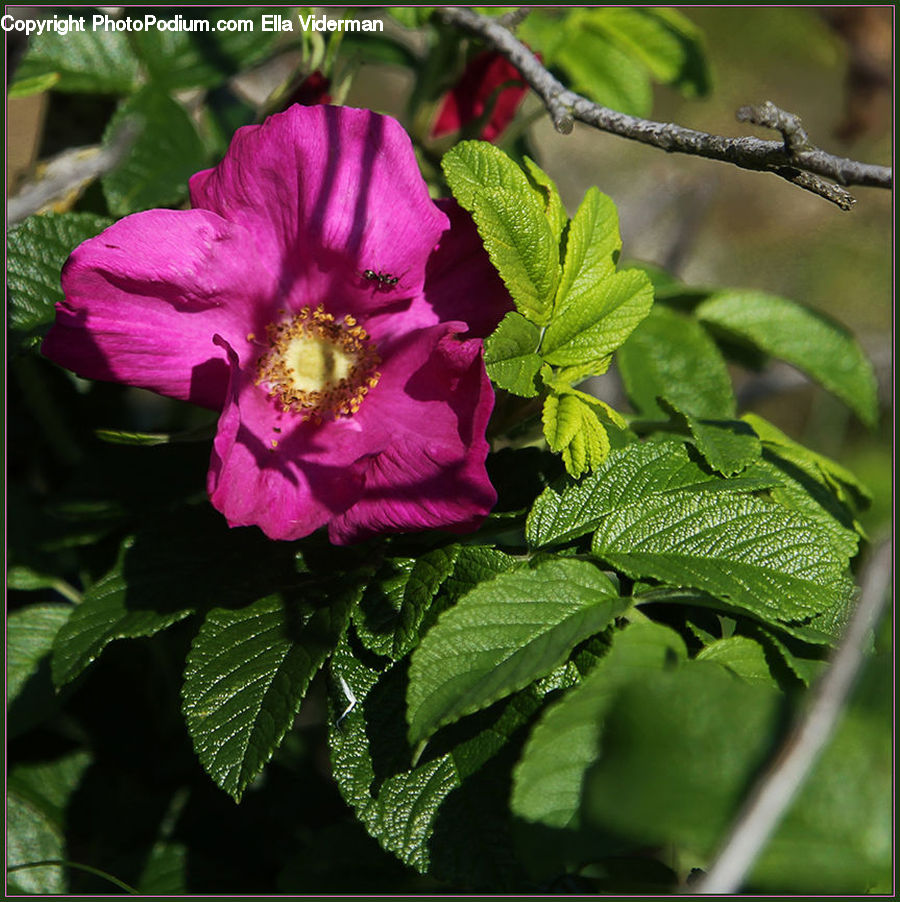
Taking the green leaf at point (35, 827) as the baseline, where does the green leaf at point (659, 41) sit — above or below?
above

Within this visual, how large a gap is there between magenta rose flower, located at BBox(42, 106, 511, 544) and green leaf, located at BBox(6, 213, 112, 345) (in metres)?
0.13

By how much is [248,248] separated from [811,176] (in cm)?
45

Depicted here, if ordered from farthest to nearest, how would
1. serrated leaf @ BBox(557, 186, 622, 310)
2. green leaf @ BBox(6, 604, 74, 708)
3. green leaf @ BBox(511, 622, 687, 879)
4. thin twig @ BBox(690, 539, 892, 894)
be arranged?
green leaf @ BBox(6, 604, 74, 708) < serrated leaf @ BBox(557, 186, 622, 310) < green leaf @ BBox(511, 622, 687, 879) < thin twig @ BBox(690, 539, 892, 894)

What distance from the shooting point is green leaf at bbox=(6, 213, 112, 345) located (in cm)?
86

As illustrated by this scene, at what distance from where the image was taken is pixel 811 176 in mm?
641

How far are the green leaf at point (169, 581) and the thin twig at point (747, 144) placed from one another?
45 centimetres

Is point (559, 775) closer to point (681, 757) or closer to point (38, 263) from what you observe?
point (681, 757)

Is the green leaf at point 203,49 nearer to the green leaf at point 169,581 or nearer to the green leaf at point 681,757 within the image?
the green leaf at point 169,581

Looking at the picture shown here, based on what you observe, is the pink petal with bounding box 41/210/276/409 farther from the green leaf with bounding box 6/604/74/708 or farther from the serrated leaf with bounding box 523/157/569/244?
the green leaf with bounding box 6/604/74/708

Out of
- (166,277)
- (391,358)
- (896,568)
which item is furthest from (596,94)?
(896,568)

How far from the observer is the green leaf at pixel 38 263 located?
862 millimetres

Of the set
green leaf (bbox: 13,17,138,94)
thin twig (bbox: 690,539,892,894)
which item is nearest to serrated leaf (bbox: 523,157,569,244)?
thin twig (bbox: 690,539,892,894)

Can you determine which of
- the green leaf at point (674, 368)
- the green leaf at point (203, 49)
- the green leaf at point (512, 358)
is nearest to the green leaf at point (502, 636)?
the green leaf at point (512, 358)

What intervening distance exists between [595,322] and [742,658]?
29 centimetres
